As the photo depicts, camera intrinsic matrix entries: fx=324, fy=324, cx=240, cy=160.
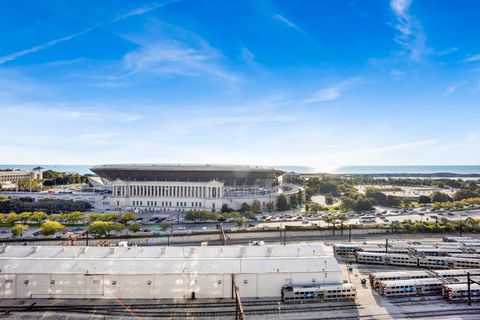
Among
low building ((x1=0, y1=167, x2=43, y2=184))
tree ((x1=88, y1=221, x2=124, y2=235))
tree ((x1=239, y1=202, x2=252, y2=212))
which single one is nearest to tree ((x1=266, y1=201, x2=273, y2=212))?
tree ((x1=239, y1=202, x2=252, y2=212))

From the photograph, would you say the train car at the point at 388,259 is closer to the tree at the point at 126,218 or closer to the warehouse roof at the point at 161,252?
the warehouse roof at the point at 161,252

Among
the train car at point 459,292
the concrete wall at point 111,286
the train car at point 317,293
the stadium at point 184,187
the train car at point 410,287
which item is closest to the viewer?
the train car at point 317,293

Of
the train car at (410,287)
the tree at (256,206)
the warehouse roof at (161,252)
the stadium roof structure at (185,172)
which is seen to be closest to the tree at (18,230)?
the warehouse roof at (161,252)

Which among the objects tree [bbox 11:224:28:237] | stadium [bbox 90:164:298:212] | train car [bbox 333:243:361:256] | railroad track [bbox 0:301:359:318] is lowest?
railroad track [bbox 0:301:359:318]

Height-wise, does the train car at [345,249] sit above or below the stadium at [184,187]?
below

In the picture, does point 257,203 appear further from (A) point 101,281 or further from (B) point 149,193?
(A) point 101,281

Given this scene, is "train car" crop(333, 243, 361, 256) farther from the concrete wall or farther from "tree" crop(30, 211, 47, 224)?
"tree" crop(30, 211, 47, 224)

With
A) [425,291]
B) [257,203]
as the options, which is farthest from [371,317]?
[257,203]

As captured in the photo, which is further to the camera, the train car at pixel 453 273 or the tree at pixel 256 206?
the tree at pixel 256 206
